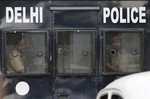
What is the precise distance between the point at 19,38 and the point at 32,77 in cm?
67

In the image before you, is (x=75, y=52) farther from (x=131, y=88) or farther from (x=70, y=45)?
(x=131, y=88)

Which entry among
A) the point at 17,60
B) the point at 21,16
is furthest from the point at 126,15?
the point at 17,60

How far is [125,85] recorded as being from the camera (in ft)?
16.7

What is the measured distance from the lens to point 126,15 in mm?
9180

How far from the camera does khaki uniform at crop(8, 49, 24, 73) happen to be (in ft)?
29.9

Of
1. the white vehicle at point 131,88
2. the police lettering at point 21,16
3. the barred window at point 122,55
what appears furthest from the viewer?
the barred window at point 122,55

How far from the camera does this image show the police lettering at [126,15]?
915cm

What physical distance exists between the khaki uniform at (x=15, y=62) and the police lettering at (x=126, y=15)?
151 cm

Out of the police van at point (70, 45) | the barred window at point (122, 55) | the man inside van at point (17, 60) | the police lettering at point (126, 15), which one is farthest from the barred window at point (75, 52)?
the man inside van at point (17, 60)

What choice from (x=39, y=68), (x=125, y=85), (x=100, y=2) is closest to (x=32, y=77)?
(x=39, y=68)

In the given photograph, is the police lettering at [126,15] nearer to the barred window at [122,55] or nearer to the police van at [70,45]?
the police van at [70,45]

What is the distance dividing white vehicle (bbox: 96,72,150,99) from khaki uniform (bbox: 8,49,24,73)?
3.80 meters

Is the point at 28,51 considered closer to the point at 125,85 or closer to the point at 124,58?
the point at 124,58

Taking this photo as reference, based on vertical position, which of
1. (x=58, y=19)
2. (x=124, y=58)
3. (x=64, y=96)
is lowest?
(x=64, y=96)
